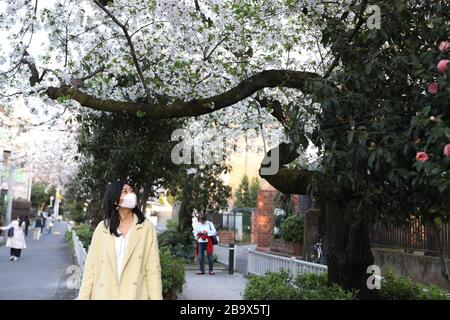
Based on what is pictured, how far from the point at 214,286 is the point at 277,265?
59.9 inches

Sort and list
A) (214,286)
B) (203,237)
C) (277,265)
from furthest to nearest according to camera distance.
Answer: (203,237)
(214,286)
(277,265)

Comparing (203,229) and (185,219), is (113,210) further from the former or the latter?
(185,219)

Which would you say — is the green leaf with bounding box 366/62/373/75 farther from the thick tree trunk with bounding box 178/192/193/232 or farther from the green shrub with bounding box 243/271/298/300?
the thick tree trunk with bounding box 178/192/193/232

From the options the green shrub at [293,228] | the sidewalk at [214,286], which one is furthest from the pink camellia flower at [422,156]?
the green shrub at [293,228]

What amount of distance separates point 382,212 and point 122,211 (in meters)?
2.18

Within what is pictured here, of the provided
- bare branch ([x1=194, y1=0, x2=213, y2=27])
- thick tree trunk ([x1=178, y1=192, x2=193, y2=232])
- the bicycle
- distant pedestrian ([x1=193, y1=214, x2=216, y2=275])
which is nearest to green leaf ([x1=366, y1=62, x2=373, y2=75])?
bare branch ([x1=194, y1=0, x2=213, y2=27])

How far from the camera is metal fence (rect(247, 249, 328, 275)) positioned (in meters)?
8.93

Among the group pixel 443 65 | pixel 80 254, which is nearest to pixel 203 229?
pixel 80 254

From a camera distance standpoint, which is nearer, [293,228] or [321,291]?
[321,291]

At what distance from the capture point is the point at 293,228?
17625 mm

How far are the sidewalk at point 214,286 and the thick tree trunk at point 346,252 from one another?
2780 mm

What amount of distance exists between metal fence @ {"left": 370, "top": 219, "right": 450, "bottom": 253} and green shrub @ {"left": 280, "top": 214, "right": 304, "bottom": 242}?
12.9ft

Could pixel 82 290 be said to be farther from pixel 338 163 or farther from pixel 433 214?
pixel 433 214
